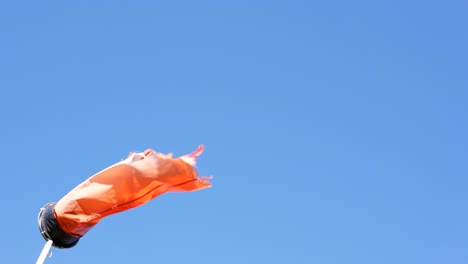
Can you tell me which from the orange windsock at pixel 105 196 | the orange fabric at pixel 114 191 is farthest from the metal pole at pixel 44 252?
the orange fabric at pixel 114 191

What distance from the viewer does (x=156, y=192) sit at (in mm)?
11234

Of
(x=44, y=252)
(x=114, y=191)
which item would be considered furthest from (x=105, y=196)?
(x=44, y=252)

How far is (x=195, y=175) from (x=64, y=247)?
281 cm

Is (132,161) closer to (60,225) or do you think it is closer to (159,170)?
(159,170)

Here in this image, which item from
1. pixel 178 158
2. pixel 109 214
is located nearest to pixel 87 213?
pixel 109 214

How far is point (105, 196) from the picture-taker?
11.3 meters

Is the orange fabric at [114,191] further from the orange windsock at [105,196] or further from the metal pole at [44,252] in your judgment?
the metal pole at [44,252]

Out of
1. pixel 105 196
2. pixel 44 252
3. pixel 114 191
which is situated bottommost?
pixel 44 252

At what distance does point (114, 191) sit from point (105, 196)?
18 centimetres

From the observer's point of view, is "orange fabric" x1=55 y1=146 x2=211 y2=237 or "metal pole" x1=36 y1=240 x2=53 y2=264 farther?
"orange fabric" x1=55 y1=146 x2=211 y2=237

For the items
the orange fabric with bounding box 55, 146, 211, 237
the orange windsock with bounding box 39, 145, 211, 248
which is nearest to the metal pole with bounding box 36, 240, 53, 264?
the orange windsock with bounding box 39, 145, 211, 248

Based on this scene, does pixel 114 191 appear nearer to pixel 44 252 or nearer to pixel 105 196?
pixel 105 196

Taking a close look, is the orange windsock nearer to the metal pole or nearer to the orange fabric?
the orange fabric

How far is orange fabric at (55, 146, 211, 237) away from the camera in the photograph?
1108 centimetres
